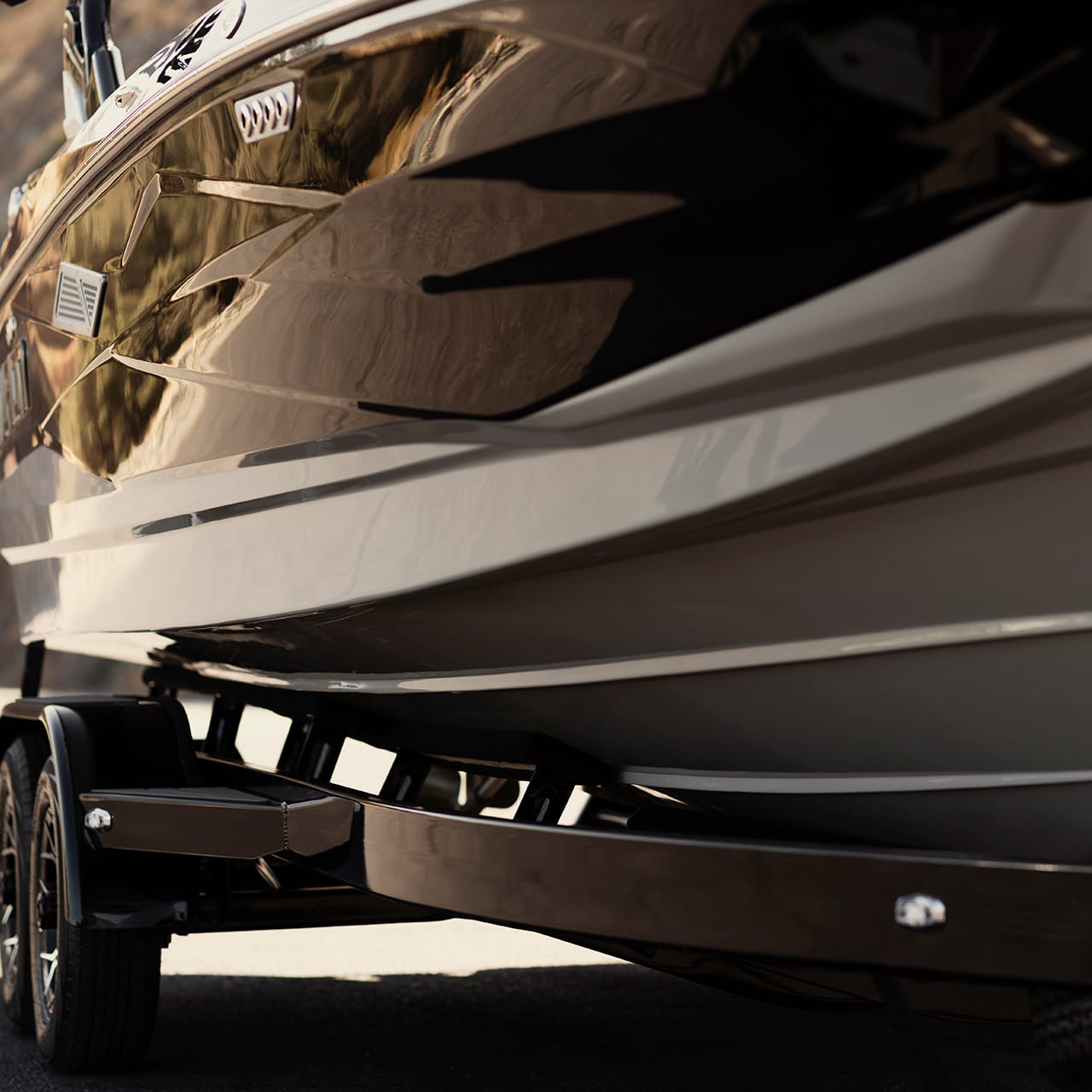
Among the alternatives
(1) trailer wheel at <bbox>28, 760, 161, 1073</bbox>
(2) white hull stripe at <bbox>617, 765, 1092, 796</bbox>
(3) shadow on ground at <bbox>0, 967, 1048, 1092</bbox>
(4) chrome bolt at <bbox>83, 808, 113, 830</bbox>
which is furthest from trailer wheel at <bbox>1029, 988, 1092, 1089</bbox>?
(1) trailer wheel at <bbox>28, 760, 161, 1073</bbox>

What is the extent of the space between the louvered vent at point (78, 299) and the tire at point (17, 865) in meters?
0.99

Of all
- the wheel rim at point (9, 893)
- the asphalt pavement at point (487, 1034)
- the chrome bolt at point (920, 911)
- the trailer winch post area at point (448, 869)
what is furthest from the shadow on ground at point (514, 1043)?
the chrome bolt at point (920, 911)

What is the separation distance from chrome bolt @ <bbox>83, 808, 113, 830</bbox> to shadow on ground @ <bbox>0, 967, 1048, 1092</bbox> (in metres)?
0.61

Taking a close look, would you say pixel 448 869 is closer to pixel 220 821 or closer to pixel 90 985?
pixel 220 821

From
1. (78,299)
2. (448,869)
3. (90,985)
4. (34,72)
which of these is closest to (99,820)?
(90,985)

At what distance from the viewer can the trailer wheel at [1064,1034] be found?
1.73m

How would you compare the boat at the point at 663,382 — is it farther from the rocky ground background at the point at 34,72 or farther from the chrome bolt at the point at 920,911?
the rocky ground background at the point at 34,72

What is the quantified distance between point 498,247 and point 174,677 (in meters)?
2.20

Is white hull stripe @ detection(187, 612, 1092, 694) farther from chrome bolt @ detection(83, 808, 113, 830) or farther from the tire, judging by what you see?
the tire

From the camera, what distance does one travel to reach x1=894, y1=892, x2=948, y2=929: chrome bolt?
1688mm

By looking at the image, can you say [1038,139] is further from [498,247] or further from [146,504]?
[146,504]

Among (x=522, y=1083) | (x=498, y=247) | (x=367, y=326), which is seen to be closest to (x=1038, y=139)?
(x=498, y=247)

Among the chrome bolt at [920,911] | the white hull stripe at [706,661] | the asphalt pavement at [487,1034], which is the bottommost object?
the asphalt pavement at [487,1034]

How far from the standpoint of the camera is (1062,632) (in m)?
1.76
